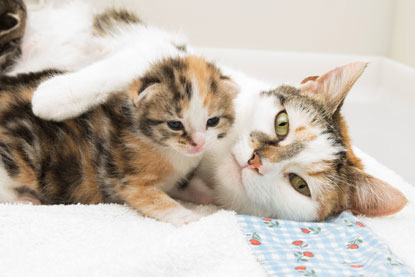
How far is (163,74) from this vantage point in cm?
120

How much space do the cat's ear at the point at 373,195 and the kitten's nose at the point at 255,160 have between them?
0.29 m

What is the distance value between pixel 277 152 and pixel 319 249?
252 mm

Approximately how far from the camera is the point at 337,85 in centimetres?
133

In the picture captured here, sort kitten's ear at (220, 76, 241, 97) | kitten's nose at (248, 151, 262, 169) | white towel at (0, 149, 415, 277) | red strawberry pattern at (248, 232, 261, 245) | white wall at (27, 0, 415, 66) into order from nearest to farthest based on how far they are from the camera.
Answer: white towel at (0, 149, 415, 277) < red strawberry pattern at (248, 232, 261, 245) < kitten's nose at (248, 151, 262, 169) < kitten's ear at (220, 76, 241, 97) < white wall at (27, 0, 415, 66)

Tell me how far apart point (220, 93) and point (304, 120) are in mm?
236

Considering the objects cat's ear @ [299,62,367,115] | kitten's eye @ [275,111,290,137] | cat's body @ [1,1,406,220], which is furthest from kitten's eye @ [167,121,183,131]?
cat's ear @ [299,62,367,115]

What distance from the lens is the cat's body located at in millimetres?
1158

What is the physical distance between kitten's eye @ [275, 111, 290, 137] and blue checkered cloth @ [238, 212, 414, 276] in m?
0.24

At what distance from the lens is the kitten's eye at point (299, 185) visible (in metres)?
1.18

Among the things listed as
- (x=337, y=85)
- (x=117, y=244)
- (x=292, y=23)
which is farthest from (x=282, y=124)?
(x=292, y=23)

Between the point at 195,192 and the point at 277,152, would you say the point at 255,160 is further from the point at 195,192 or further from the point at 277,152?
the point at 195,192

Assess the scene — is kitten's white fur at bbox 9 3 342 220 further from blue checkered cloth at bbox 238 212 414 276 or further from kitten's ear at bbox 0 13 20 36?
kitten's ear at bbox 0 13 20 36

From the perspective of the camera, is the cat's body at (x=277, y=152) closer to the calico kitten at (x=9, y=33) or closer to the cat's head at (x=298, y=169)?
the cat's head at (x=298, y=169)

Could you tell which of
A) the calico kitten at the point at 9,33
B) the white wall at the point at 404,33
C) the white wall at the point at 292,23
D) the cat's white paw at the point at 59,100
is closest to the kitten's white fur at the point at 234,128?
the cat's white paw at the point at 59,100
